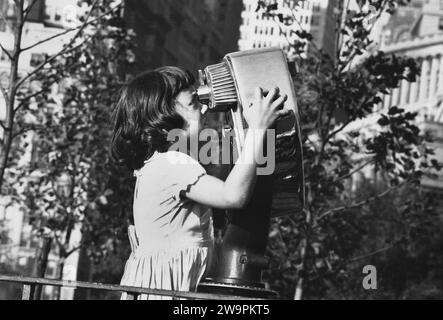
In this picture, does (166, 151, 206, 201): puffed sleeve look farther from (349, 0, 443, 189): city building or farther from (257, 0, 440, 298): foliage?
(349, 0, 443, 189): city building

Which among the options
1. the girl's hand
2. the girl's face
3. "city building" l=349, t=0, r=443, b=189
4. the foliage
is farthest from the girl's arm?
"city building" l=349, t=0, r=443, b=189

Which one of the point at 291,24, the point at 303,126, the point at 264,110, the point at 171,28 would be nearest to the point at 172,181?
the point at 264,110

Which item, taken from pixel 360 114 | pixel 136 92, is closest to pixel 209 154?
pixel 136 92

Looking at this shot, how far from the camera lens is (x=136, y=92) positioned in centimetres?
274

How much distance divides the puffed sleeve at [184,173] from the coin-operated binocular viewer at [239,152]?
111mm

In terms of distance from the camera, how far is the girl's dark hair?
2.71m

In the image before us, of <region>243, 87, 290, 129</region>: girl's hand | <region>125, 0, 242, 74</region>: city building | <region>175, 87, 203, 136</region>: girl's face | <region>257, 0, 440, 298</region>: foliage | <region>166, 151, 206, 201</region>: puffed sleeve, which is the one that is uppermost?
<region>125, 0, 242, 74</region>: city building

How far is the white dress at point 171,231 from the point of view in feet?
8.54

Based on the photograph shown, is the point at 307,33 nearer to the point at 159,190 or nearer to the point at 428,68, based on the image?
the point at 159,190

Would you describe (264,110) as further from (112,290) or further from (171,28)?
(171,28)

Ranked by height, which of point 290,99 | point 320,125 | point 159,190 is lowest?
point 159,190

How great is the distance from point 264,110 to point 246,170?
158mm

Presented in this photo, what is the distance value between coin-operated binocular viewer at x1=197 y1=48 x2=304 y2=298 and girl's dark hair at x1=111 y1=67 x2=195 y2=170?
92 mm

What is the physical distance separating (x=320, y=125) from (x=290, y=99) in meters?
6.93
